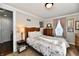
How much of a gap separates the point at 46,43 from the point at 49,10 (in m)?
0.58

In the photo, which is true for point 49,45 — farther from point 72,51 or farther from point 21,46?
point 21,46

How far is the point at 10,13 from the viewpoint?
1.45m

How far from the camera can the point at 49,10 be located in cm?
145

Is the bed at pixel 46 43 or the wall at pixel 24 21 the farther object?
the wall at pixel 24 21

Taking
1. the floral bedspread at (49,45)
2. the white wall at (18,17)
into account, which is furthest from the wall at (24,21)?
the floral bedspread at (49,45)

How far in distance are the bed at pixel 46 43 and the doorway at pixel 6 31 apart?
0.31 meters

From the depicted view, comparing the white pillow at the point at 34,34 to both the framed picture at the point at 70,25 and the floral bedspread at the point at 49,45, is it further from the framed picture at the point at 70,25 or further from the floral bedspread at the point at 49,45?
the framed picture at the point at 70,25

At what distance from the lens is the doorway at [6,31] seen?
1.39 meters

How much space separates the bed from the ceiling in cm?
34

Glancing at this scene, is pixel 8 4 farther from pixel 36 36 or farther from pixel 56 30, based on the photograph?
pixel 56 30

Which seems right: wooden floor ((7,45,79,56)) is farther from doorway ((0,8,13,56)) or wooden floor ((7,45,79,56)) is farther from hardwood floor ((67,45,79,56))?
doorway ((0,8,13,56))

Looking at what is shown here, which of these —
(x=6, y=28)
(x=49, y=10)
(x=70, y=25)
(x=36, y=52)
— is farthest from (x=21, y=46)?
(x=70, y=25)

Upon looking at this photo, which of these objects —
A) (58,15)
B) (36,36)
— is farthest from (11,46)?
(58,15)

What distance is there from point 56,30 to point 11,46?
34.1 inches
